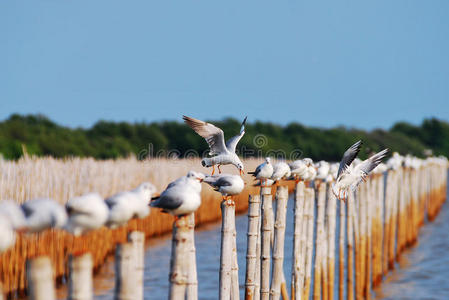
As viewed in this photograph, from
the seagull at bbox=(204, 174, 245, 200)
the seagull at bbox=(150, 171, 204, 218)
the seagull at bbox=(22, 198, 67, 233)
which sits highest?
the seagull at bbox=(204, 174, 245, 200)

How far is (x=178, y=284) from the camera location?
3.86 metres

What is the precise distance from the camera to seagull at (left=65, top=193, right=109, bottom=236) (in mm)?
3148

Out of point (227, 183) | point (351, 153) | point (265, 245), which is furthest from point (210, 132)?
point (351, 153)

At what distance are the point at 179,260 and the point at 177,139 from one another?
48.2 meters

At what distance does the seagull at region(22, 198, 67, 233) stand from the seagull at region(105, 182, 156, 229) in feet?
1.03

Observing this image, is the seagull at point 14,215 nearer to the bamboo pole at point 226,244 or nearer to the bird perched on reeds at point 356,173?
the bamboo pole at point 226,244

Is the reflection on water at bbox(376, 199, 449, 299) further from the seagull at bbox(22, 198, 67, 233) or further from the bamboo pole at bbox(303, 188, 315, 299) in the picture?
the seagull at bbox(22, 198, 67, 233)

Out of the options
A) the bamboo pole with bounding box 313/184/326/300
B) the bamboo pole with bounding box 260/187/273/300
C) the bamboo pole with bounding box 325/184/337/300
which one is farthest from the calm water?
the bamboo pole with bounding box 260/187/273/300

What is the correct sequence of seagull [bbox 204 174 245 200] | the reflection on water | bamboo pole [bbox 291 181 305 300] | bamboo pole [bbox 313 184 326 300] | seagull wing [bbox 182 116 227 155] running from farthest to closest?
the reflection on water → bamboo pole [bbox 313 184 326 300] → bamboo pole [bbox 291 181 305 300] → seagull wing [bbox 182 116 227 155] → seagull [bbox 204 174 245 200]

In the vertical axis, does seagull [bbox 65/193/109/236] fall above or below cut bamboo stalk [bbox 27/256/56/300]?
above

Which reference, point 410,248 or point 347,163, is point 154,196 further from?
point 410,248

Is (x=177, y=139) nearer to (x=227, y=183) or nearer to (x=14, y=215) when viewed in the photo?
(x=227, y=183)

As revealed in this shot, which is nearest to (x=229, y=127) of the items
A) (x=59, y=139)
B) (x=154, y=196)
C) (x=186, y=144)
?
(x=186, y=144)

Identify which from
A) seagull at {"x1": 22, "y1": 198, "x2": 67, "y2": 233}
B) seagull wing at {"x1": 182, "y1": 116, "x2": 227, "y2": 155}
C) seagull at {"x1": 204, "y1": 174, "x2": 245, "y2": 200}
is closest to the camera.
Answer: seagull at {"x1": 22, "y1": 198, "x2": 67, "y2": 233}
